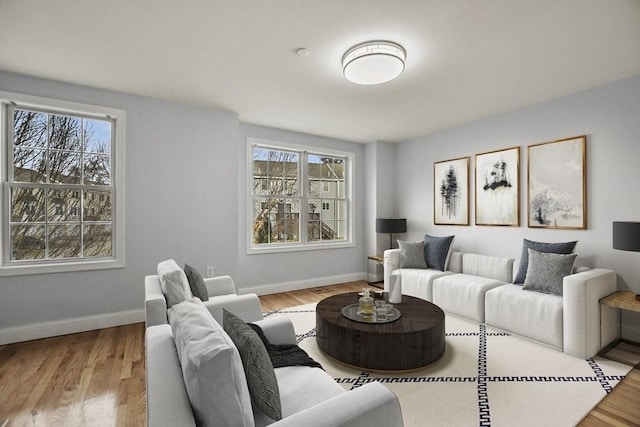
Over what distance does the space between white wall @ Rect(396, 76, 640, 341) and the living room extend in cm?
1

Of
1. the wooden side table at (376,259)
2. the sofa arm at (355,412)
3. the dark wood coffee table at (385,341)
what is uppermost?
the sofa arm at (355,412)

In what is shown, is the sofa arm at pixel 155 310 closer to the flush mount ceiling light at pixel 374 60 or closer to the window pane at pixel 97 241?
the window pane at pixel 97 241

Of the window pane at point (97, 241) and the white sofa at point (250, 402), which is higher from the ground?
the window pane at point (97, 241)

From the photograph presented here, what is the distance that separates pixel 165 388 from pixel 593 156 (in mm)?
4306

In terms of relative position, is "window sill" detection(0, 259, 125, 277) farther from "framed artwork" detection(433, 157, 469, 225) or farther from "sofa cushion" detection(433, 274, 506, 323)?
"framed artwork" detection(433, 157, 469, 225)

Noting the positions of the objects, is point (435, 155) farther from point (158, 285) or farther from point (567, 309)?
point (158, 285)

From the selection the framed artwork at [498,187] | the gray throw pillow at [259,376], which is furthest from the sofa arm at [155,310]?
the framed artwork at [498,187]

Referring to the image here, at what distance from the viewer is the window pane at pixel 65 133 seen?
3.31 metres

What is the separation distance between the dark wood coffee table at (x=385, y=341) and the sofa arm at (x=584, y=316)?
1.10 m

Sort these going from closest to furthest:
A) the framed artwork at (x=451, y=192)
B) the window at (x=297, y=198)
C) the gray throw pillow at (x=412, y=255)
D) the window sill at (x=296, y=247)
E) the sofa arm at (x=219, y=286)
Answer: the sofa arm at (x=219, y=286), the gray throw pillow at (x=412, y=255), the framed artwork at (x=451, y=192), the window sill at (x=296, y=247), the window at (x=297, y=198)

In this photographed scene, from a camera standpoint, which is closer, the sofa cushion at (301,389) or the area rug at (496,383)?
the sofa cushion at (301,389)

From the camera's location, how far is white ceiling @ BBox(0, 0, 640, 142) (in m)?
2.09

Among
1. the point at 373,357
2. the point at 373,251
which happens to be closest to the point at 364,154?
the point at 373,251

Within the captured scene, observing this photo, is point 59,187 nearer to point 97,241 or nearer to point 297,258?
point 97,241
